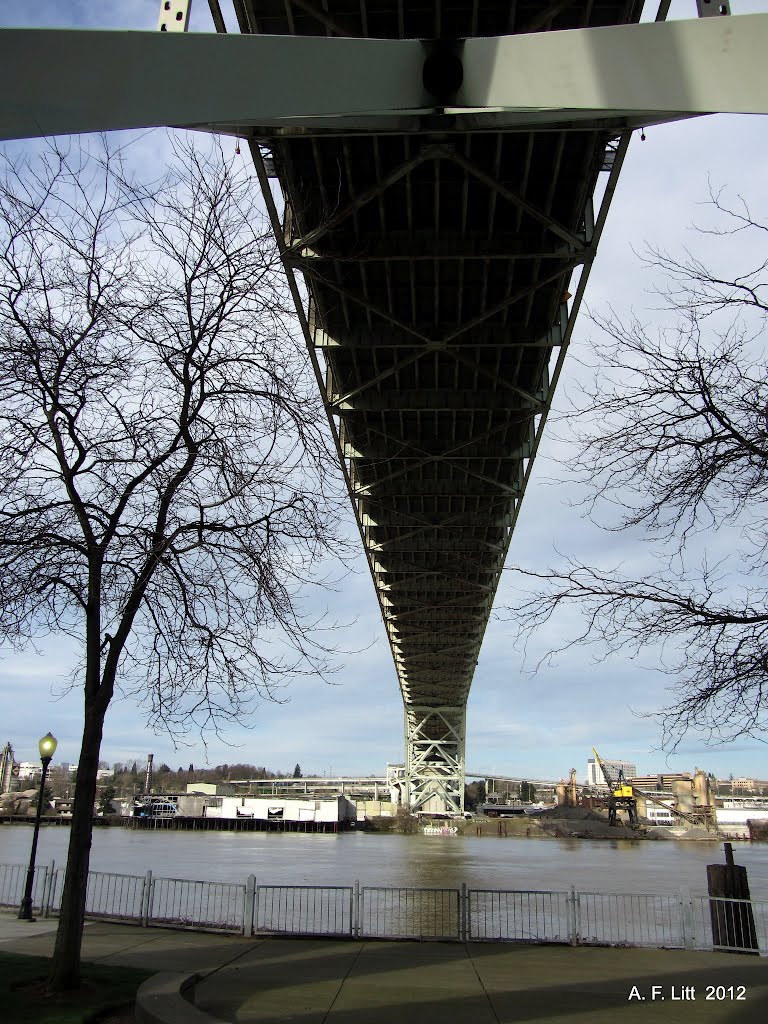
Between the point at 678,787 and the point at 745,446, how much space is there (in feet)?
638

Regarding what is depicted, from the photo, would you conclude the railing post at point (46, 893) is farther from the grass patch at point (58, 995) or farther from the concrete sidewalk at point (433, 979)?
the grass patch at point (58, 995)

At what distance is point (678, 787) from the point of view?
7131 inches

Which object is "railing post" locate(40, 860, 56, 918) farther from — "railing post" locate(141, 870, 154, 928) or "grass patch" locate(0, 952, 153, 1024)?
"grass patch" locate(0, 952, 153, 1024)

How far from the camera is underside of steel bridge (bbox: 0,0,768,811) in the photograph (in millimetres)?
2809

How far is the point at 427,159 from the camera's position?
38.1ft

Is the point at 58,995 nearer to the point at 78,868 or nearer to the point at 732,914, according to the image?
the point at 78,868

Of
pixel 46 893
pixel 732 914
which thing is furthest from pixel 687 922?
pixel 46 893

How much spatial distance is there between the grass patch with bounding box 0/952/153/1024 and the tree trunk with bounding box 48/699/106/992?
19 cm

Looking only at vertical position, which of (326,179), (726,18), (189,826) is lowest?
(189,826)

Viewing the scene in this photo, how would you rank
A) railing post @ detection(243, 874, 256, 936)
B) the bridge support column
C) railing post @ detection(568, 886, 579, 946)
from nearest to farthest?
railing post @ detection(568, 886, 579, 946) → railing post @ detection(243, 874, 256, 936) → the bridge support column

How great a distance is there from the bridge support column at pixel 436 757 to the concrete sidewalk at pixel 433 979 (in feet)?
219

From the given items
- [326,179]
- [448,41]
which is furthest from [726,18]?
[326,179]

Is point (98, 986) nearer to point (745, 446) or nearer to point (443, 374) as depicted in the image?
point (745, 446)

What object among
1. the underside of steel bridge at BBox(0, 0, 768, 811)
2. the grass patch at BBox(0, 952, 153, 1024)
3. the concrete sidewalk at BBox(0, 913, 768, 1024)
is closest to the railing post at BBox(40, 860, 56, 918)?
the concrete sidewalk at BBox(0, 913, 768, 1024)
